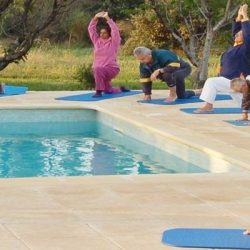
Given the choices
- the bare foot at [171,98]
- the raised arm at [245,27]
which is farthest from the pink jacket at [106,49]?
the raised arm at [245,27]

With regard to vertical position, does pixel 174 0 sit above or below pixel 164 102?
above

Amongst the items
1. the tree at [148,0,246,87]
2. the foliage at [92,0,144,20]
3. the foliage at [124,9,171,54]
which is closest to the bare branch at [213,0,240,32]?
the tree at [148,0,246,87]

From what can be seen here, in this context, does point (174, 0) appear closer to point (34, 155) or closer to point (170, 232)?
point (34, 155)

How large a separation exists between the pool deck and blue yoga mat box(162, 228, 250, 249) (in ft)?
0.27

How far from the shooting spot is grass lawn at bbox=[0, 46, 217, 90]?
17.2 metres

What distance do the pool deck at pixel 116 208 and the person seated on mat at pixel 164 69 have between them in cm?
378

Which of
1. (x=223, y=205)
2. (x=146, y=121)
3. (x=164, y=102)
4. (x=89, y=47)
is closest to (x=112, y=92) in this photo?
(x=164, y=102)

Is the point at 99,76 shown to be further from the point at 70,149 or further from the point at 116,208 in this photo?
the point at 116,208

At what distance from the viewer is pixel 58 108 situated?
11.7 m

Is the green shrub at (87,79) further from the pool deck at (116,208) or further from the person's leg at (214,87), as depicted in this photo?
the pool deck at (116,208)

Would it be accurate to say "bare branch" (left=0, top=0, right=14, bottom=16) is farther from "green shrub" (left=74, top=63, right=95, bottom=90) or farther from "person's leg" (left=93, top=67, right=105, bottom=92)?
"person's leg" (left=93, top=67, right=105, bottom=92)

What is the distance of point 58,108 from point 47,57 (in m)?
10.9

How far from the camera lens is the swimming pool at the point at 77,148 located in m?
8.42

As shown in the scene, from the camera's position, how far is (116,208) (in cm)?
582
